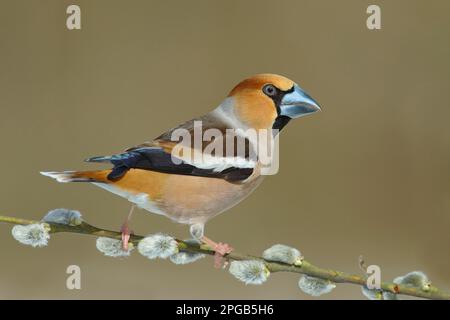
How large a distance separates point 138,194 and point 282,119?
0.32m

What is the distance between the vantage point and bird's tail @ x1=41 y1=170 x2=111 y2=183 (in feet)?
2.67

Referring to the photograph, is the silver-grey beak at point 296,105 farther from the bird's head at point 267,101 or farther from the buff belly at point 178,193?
the buff belly at point 178,193

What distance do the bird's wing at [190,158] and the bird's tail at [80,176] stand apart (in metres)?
0.01

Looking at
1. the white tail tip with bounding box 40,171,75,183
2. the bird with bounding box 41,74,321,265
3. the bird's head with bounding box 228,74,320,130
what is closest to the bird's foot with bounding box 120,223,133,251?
the bird with bounding box 41,74,321,265

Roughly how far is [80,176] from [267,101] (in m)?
0.38

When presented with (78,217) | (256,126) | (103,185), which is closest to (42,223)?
(78,217)

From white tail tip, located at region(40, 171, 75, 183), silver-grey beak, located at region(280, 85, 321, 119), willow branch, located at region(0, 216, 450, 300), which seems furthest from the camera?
silver-grey beak, located at region(280, 85, 321, 119)

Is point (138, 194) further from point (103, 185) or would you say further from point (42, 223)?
point (42, 223)

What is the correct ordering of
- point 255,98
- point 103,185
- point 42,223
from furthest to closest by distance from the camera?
point 255,98 → point 103,185 → point 42,223

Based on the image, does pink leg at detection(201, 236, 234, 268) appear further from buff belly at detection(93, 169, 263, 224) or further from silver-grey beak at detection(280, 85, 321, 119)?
silver-grey beak at detection(280, 85, 321, 119)

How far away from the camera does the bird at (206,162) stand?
0.87 m

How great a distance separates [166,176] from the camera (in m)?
0.90

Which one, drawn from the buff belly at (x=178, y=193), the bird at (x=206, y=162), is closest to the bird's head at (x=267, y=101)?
the bird at (x=206, y=162)

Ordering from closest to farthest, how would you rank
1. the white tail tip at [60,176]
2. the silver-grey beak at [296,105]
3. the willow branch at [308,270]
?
the willow branch at [308,270] < the white tail tip at [60,176] < the silver-grey beak at [296,105]
